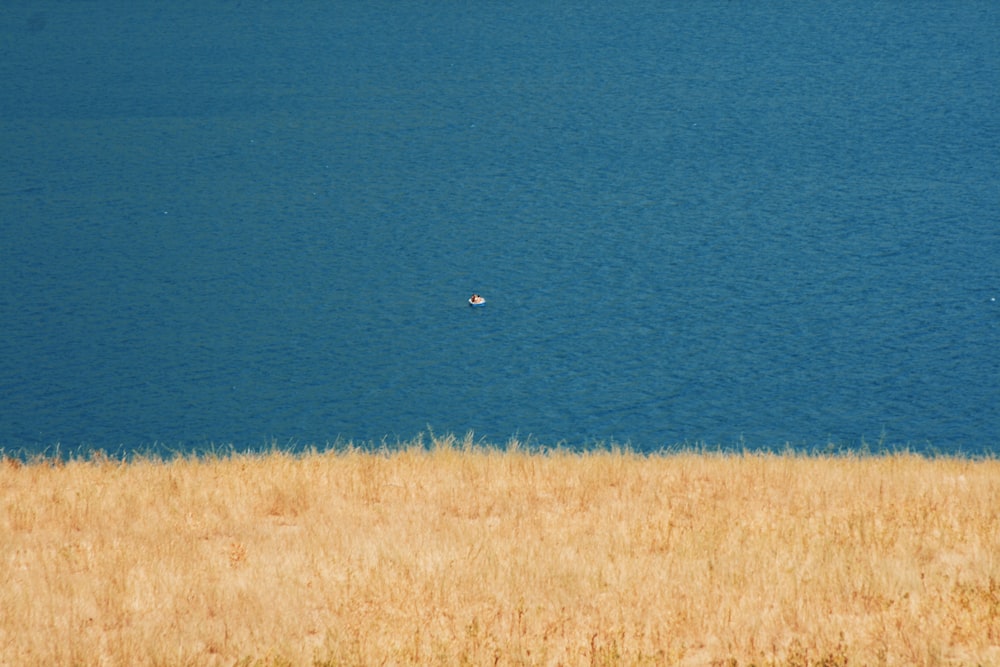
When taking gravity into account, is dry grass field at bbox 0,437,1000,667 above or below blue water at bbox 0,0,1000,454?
below

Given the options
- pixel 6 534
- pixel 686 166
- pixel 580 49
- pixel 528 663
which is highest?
pixel 580 49

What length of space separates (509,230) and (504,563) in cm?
2265

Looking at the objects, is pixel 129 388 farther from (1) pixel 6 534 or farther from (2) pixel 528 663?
(2) pixel 528 663

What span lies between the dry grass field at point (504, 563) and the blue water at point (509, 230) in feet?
25.3

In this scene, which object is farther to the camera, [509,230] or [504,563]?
[509,230]

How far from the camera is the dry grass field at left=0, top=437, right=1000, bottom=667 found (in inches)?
302

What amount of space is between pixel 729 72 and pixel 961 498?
34948mm

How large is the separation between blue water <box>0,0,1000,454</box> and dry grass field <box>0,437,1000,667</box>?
25.3 feet

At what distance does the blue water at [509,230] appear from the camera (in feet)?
73.7

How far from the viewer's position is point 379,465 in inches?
499

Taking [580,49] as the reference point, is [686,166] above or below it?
below

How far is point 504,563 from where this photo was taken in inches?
361

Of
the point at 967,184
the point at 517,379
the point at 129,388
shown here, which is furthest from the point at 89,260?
the point at 967,184

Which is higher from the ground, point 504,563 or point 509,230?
point 509,230
